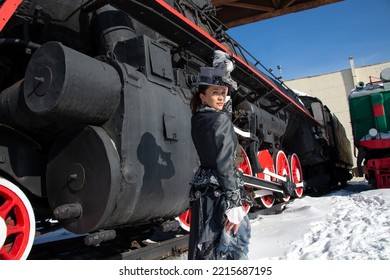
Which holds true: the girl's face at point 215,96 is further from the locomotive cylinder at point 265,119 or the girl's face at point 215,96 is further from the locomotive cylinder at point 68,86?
the locomotive cylinder at point 265,119

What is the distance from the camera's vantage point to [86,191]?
2506 millimetres

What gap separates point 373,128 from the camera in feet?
26.0

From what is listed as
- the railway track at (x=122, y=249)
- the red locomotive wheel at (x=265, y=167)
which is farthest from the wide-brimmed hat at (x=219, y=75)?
the red locomotive wheel at (x=265, y=167)

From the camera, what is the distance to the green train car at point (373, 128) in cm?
776

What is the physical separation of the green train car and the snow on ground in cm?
210

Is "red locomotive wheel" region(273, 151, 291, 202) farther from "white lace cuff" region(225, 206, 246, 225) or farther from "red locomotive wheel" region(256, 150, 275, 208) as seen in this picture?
"white lace cuff" region(225, 206, 246, 225)

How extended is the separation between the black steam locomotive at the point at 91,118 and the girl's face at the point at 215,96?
2.60ft

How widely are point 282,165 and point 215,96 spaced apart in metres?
5.25

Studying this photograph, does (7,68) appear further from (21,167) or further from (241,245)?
(241,245)

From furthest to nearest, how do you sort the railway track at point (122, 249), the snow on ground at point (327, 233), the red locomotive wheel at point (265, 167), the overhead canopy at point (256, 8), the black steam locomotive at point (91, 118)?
the overhead canopy at point (256, 8) < the red locomotive wheel at point (265, 167) < the railway track at point (122, 249) < the snow on ground at point (327, 233) < the black steam locomotive at point (91, 118)

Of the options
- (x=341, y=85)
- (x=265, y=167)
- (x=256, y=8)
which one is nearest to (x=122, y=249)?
(x=265, y=167)

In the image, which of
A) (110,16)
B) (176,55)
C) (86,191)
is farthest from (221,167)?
(176,55)

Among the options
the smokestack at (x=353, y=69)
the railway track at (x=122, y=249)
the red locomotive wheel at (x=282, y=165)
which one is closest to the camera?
the railway track at (x=122, y=249)

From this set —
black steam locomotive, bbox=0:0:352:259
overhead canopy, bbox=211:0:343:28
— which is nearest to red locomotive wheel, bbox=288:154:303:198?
overhead canopy, bbox=211:0:343:28
